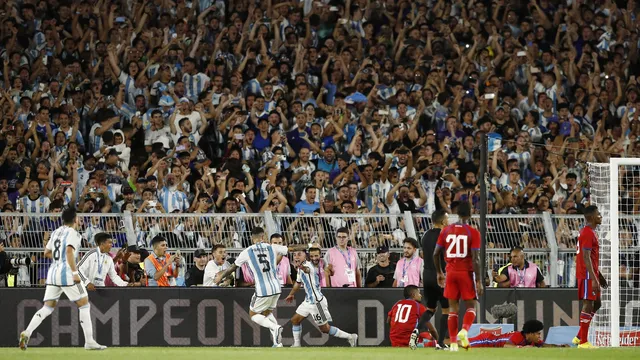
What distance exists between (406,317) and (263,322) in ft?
6.42

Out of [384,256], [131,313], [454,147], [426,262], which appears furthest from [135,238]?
[454,147]

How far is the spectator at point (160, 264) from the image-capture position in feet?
56.3

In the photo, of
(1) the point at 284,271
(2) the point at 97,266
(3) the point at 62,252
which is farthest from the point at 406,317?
(3) the point at 62,252

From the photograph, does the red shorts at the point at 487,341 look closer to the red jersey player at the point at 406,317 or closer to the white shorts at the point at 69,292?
the red jersey player at the point at 406,317

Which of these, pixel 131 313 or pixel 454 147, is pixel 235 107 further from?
pixel 131 313

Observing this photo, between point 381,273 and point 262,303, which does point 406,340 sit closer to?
point 381,273

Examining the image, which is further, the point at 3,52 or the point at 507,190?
the point at 3,52

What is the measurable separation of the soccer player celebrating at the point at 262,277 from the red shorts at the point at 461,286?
3.25 meters

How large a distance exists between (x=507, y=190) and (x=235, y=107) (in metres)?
5.16

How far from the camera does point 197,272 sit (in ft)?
57.4

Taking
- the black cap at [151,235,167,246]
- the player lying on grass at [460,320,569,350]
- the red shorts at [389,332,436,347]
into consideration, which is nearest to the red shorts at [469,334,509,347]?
the player lying on grass at [460,320,569,350]

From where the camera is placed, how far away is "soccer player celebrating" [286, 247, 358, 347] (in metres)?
16.4

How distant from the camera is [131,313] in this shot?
17.0 metres

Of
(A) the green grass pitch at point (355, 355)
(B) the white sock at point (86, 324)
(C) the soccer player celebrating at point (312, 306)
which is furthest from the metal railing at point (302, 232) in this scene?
(A) the green grass pitch at point (355, 355)
